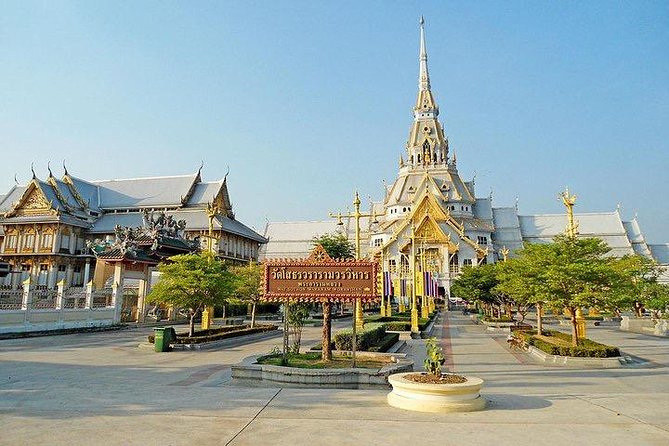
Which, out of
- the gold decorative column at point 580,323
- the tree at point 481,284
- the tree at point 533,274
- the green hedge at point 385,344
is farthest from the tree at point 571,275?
the tree at point 481,284

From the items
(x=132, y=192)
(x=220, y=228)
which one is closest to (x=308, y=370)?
(x=220, y=228)

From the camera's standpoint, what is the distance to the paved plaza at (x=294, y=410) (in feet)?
22.5

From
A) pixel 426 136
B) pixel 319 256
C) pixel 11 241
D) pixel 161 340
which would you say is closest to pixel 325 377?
pixel 319 256

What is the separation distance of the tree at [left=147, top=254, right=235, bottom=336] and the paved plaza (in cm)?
586

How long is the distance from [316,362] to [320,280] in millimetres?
2244

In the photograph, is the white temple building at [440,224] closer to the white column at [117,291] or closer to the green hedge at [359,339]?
the white column at [117,291]

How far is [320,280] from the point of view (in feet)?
41.3

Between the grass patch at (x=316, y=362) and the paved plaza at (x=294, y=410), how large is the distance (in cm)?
131

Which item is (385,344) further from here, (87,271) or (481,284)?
(87,271)

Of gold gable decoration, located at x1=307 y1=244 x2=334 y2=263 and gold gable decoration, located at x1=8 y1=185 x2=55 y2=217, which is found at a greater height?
gold gable decoration, located at x1=8 y1=185 x2=55 y2=217

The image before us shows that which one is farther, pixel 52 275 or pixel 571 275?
pixel 52 275

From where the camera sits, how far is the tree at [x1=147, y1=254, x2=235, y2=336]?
827 inches

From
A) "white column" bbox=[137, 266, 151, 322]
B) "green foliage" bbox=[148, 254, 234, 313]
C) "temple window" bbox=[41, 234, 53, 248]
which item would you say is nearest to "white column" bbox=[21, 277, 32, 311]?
"green foliage" bbox=[148, 254, 234, 313]

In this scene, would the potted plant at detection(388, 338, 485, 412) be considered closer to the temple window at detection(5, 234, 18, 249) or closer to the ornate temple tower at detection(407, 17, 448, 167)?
the temple window at detection(5, 234, 18, 249)
